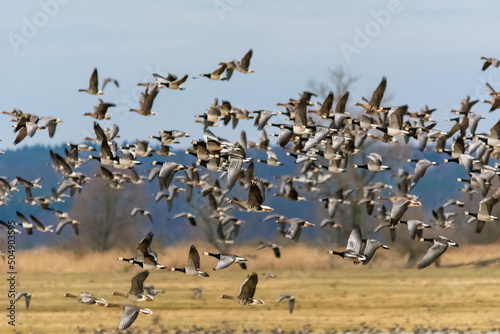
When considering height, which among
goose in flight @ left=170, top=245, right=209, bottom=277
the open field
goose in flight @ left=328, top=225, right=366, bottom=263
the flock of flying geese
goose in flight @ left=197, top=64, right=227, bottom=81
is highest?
goose in flight @ left=197, top=64, right=227, bottom=81

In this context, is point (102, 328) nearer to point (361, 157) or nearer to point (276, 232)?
point (276, 232)

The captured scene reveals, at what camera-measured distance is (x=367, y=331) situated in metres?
23.3

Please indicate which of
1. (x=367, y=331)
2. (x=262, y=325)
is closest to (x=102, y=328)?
(x=262, y=325)

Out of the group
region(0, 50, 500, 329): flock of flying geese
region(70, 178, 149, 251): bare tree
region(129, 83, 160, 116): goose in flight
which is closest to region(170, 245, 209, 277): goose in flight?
region(0, 50, 500, 329): flock of flying geese

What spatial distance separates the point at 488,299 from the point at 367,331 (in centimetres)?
673

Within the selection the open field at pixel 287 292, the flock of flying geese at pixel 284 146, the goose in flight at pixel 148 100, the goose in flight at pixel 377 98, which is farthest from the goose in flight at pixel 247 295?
the goose in flight at pixel 148 100

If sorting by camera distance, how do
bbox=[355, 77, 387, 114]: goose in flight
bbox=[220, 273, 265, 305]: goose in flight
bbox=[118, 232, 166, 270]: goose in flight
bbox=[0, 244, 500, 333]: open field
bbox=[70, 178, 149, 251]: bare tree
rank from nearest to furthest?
bbox=[220, 273, 265, 305]: goose in flight
bbox=[118, 232, 166, 270]: goose in flight
bbox=[355, 77, 387, 114]: goose in flight
bbox=[0, 244, 500, 333]: open field
bbox=[70, 178, 149, 251]: bare tree

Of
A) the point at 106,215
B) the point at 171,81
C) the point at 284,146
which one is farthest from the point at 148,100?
the point at 106,215

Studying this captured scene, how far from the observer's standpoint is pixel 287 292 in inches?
1188

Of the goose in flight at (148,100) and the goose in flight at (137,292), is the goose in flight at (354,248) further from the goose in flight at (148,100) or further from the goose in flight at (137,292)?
the goose in flight at (148,100)

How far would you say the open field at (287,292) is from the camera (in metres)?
25.4

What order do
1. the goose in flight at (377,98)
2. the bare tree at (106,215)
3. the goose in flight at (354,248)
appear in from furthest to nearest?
the bare tree at (106,215) → the goose in flight at (377,98) → the goose in flight at (354,248)

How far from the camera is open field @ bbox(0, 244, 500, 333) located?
25406 mm

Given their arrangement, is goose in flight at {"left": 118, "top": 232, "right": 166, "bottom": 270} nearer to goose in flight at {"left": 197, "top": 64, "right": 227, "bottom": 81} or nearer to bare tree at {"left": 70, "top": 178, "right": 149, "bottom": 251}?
goose in flight at {"left": 197, "top": 64, "right": 227, "bottom": 81}
